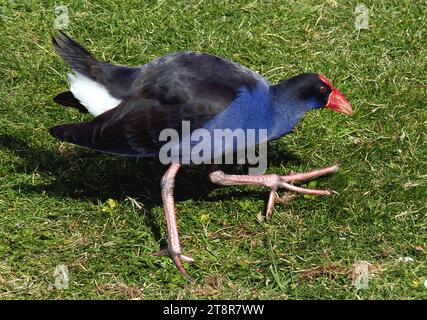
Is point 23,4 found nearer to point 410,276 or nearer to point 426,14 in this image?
point 426,14

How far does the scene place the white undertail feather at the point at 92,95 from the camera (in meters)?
4.30

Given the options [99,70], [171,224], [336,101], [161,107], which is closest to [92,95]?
[99,70]

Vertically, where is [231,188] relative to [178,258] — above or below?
above

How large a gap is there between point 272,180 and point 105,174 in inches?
40.1

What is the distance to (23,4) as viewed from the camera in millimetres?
6020

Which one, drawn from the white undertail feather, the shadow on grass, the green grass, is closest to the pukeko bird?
the white undertail feather

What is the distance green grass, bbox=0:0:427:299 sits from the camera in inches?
160

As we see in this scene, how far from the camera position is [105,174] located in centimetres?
480

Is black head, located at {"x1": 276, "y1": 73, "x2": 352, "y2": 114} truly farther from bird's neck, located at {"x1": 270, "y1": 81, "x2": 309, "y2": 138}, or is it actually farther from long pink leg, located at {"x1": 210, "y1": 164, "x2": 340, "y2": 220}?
long pink leg, located at {"x1": 210, "y1": 164, "x2": 340, "y2": 220}

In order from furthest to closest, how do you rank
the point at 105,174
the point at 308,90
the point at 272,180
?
the point at 105,174 < the point at 272,180 < the point at 308,90

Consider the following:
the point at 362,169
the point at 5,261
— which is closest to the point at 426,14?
the point at 362,169

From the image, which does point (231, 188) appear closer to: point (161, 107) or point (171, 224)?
point (171, 224)

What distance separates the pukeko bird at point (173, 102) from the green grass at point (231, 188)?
0.21 m

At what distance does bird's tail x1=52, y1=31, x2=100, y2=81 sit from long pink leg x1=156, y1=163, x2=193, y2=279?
0.69 meters
